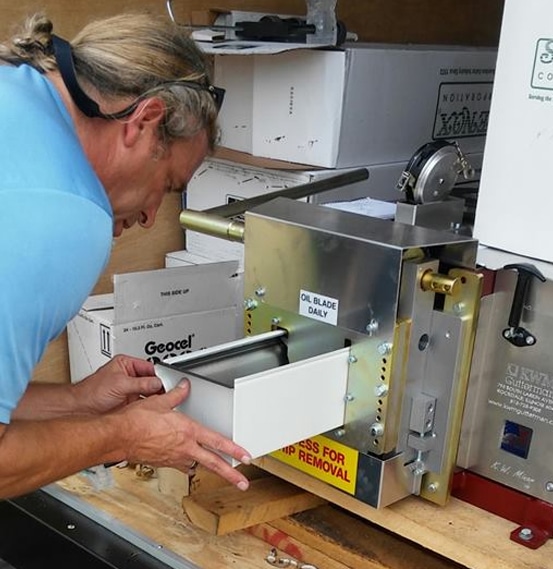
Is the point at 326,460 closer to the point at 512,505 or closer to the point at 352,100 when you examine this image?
the point at 512,505

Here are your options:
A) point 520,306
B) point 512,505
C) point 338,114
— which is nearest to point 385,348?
point 520,306

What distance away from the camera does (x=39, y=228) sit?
26.7 inches

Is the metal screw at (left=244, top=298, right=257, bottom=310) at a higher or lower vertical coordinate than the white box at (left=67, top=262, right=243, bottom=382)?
higher

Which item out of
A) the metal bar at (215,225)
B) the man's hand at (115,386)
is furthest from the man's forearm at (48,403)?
the metal bar at (215,225)

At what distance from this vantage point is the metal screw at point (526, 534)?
89cm

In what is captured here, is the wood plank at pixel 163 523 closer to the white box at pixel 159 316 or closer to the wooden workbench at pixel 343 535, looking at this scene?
the wooden workbench at pixel 343 535

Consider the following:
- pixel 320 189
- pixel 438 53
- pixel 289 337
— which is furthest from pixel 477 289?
pixel 438 53

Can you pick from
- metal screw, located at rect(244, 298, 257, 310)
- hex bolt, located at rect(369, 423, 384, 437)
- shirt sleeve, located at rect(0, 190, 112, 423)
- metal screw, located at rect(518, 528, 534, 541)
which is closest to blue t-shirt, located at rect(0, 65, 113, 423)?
shirt sleeve, located at rect(0, 190, 112, 423)

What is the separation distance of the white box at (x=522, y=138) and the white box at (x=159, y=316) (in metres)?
0.61

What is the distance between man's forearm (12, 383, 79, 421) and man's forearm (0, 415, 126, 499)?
0.23 m

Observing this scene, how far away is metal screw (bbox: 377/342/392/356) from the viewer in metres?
0.84

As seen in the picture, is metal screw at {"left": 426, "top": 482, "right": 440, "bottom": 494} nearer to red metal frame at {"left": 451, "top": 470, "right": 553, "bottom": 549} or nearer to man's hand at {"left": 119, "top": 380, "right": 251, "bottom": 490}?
red metal frame at {"left": 451, "top": 470, "right": 553, "bottom": 549}

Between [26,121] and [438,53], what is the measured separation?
92 centimetres

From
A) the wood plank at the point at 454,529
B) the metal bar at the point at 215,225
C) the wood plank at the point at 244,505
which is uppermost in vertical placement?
the metal bar at the point at 215,225
